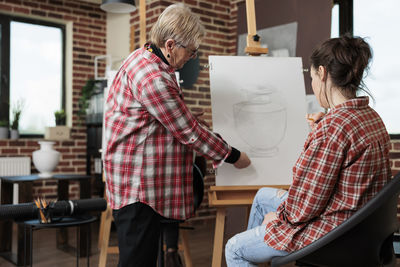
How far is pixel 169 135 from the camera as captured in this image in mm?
1754

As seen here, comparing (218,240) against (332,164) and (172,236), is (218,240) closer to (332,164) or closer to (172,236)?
(172,236)

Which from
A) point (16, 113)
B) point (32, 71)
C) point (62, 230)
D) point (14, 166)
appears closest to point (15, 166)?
point (14, 166)

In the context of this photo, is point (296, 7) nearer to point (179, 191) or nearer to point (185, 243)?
point (185, 243)

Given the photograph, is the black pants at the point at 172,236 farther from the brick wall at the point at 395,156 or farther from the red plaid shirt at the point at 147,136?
the brick wall at the point at 395,156

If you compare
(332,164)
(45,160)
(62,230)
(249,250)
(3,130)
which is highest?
(3,130)

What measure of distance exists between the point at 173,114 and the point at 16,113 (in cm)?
376

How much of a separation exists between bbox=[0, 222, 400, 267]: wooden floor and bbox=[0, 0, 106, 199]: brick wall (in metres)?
1.06

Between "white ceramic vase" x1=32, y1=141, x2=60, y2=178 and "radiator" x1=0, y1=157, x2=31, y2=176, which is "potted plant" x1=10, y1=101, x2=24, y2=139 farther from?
"white ceramic vase" x1=32, y1=141, x2=60, y2=178

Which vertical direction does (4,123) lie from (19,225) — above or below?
above

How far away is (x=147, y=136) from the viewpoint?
5.62ft

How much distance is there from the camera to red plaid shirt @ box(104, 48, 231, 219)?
168cm

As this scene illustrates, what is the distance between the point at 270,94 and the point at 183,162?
86 centimetres

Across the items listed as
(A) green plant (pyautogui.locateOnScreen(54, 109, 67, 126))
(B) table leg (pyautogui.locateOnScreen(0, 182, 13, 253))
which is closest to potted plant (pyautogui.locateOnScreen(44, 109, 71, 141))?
(A) green plant (pyautogui.locateOnScreen(54, 109, 67, 126))

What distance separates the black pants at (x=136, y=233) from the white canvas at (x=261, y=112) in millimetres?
650
